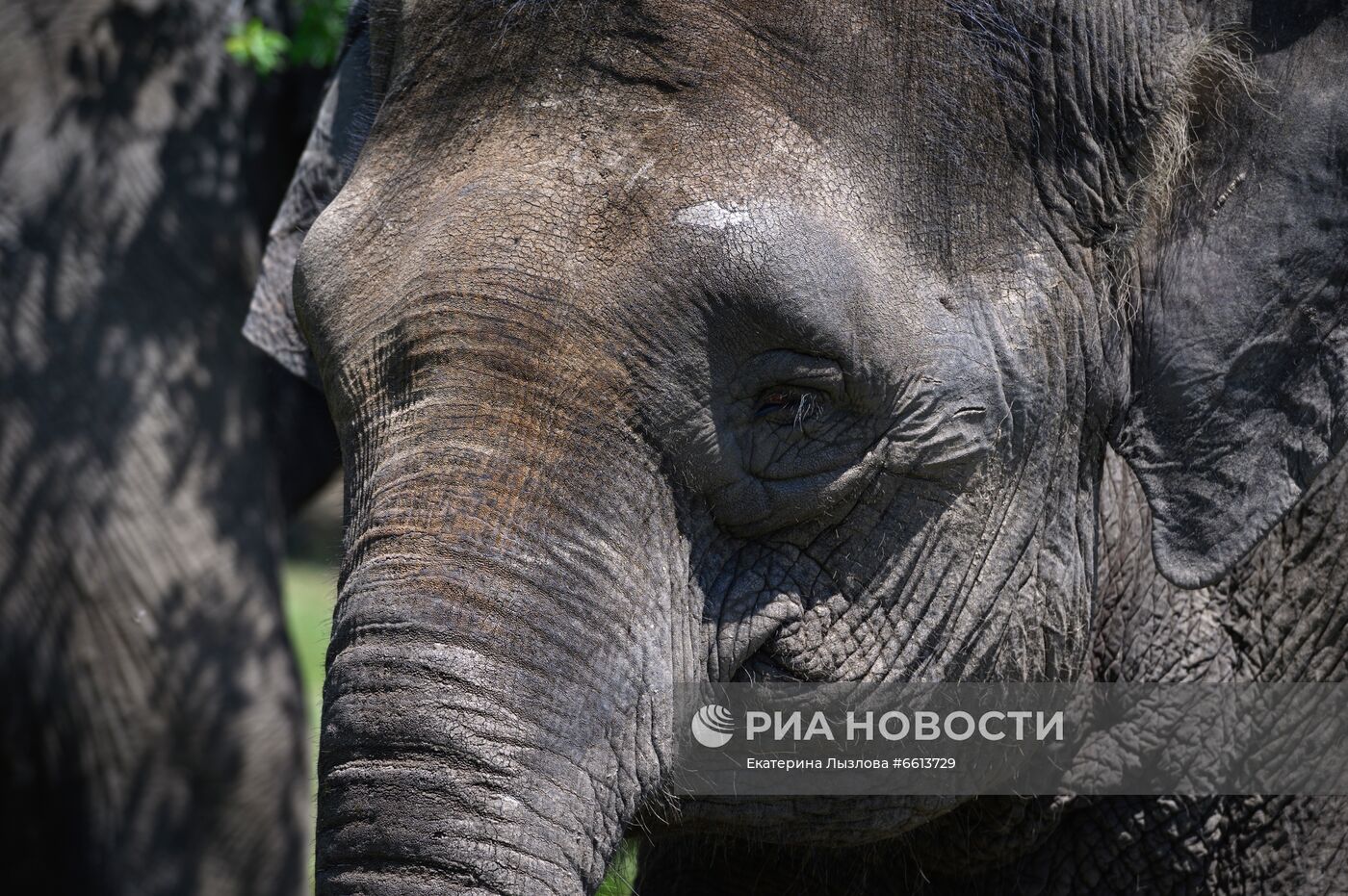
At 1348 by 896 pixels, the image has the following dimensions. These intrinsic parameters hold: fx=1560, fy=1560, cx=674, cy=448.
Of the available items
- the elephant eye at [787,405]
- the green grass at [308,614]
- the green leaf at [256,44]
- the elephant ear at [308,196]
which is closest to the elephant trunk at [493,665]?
the elephant eye at [787,405]

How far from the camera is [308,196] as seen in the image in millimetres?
2494

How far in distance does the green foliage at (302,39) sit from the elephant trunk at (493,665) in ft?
9.25

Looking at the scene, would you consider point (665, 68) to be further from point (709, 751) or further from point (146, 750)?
point (146, 750)

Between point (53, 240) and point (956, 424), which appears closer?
point (956, 424)

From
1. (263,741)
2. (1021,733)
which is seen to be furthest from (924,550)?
(263,741)

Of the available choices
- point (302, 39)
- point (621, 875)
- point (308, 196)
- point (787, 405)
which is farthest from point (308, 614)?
point (787, 405)

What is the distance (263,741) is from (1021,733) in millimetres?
3228

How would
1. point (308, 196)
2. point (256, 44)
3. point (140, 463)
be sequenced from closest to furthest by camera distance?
point (308, 196) → point (256, 44) → point (140, 463)

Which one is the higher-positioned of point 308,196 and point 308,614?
point 308,196

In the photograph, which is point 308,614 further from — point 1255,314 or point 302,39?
point 1255,314

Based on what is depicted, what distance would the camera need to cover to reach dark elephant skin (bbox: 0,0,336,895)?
4355mm

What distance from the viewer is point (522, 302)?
1.62m

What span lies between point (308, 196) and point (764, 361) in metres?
1.11

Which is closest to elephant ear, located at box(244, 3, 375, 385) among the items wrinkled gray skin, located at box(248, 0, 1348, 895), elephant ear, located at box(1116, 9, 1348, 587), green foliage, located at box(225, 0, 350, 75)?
wrinkled gray skin, located at box(248, 0, 1348, 895)
